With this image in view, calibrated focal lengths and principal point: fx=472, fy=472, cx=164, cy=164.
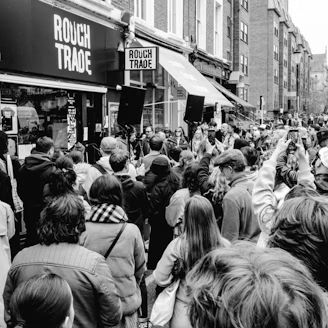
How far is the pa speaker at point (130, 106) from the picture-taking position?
34.5ft

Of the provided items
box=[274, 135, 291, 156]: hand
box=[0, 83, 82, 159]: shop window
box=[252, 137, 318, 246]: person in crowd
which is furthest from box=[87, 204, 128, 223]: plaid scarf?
box=[0, 83, 82, 159]: shop window

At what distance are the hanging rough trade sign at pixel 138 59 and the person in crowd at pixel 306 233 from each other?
40.0 feet

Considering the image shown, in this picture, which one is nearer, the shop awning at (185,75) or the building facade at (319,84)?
the shop awning at (185,75)

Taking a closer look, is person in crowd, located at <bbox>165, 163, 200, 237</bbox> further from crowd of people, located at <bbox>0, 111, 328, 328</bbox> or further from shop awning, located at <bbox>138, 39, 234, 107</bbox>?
shop awning, located at <bbox>138, 39, 234, 107</bbox>

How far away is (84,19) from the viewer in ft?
40.1

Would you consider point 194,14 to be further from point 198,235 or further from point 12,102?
point 198,235

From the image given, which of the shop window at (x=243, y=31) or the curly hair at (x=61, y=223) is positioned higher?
the shop window at (x=243, y=31)

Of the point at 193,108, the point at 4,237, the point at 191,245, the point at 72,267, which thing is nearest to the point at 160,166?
the point at 4,237

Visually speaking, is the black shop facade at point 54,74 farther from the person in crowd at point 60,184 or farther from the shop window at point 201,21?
the shop window at point 201,21

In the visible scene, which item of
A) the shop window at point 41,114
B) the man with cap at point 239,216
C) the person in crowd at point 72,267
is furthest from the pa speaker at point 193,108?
the person in crowd at point 72,267

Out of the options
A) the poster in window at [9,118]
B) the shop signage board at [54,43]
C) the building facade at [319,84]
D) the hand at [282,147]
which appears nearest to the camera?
the hand at [282,147]

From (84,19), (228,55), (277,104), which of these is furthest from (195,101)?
(277,104)

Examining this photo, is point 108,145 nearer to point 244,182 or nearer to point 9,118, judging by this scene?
point 244,182

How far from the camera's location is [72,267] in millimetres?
2852
